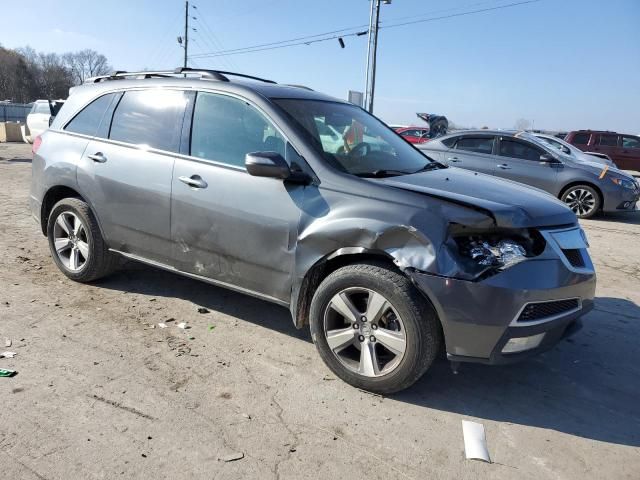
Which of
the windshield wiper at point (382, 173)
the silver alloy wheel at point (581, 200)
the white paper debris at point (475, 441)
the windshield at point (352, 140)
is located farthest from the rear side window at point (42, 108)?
the white paper debris at point (475, 441)

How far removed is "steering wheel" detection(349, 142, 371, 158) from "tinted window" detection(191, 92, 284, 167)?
221 mm

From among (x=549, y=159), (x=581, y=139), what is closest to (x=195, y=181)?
(x=549, y=159)

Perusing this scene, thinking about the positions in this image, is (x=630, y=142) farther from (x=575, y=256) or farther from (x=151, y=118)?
(x=151, y=118)

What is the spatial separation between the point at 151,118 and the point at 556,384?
3594mm

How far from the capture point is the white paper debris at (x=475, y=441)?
2629 millimetres

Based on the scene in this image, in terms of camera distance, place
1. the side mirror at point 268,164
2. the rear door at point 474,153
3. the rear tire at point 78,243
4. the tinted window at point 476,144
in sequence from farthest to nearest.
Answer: the tinted window at point 476,144 → the rear door at point 474,153 → the rear tire at point 78,243 → the side mirror at point 268,164

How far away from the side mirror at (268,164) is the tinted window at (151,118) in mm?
913

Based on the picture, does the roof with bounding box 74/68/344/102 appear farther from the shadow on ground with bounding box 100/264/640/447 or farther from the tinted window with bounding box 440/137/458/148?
the tinted window with bounding box 440/137/458/148

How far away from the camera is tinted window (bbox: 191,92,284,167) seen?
357cm

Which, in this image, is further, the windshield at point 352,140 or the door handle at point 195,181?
the door handle at point 195,181

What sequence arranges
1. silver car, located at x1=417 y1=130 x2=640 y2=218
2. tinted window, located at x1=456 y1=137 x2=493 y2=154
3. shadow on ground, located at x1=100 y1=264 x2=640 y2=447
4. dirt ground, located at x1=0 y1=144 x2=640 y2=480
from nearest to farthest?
dirt ground, located at x1=0 y1=144 x2=640 y2=480, shadow on ground, located at x1=100 y1=264 x2=640 y2=447, silver car, located at x1=417 y1=130 x2=640 y2=218, tinted window, located at x1=456 y1=137 x2=493 y2=154

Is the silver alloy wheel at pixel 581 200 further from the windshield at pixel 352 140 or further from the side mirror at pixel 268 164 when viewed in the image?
the side mirror at pixel 268 164

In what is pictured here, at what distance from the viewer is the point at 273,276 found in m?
3.46

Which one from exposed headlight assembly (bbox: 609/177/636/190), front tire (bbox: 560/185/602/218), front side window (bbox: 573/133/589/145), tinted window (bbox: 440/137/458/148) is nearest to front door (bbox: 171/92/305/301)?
tinted window (bbox: 440/137/458/148)
